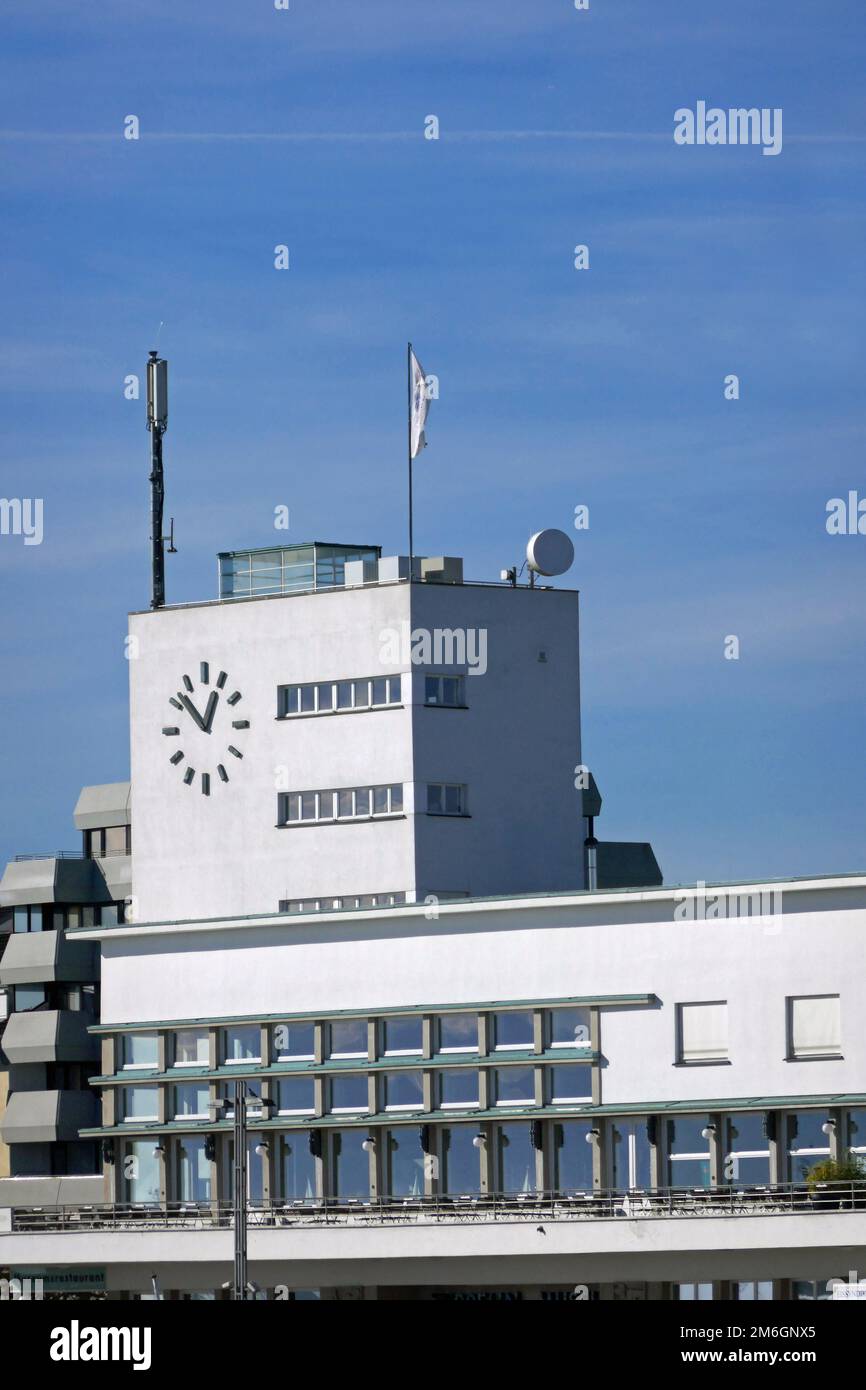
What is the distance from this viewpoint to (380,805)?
2904 inches

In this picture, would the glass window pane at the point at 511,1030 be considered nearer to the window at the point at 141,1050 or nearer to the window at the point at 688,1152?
the window at the point at 688,1152

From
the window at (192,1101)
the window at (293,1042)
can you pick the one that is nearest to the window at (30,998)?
the window at (192,1101)

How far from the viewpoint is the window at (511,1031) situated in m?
66.7

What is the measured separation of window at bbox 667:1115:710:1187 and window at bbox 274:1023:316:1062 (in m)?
10.6

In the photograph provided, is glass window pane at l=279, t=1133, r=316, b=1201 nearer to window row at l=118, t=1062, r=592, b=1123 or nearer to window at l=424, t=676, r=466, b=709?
window row at l=118, t=1062, r=592, b=1123

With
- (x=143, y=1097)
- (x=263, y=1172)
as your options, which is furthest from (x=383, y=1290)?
(x=143, y=1097)

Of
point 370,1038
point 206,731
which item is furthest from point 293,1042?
point 206,731

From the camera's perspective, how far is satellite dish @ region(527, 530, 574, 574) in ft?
248

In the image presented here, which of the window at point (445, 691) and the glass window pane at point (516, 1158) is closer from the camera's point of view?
the glass window pane at point (516, 1158)

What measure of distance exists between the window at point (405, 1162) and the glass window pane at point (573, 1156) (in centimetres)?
Answer: 384

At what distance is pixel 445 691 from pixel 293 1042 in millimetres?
11058

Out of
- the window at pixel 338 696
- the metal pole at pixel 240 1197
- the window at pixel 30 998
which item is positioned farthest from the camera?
the window at pixel 30 998

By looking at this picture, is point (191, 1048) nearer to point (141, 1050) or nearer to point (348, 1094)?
point (141, 1050)
